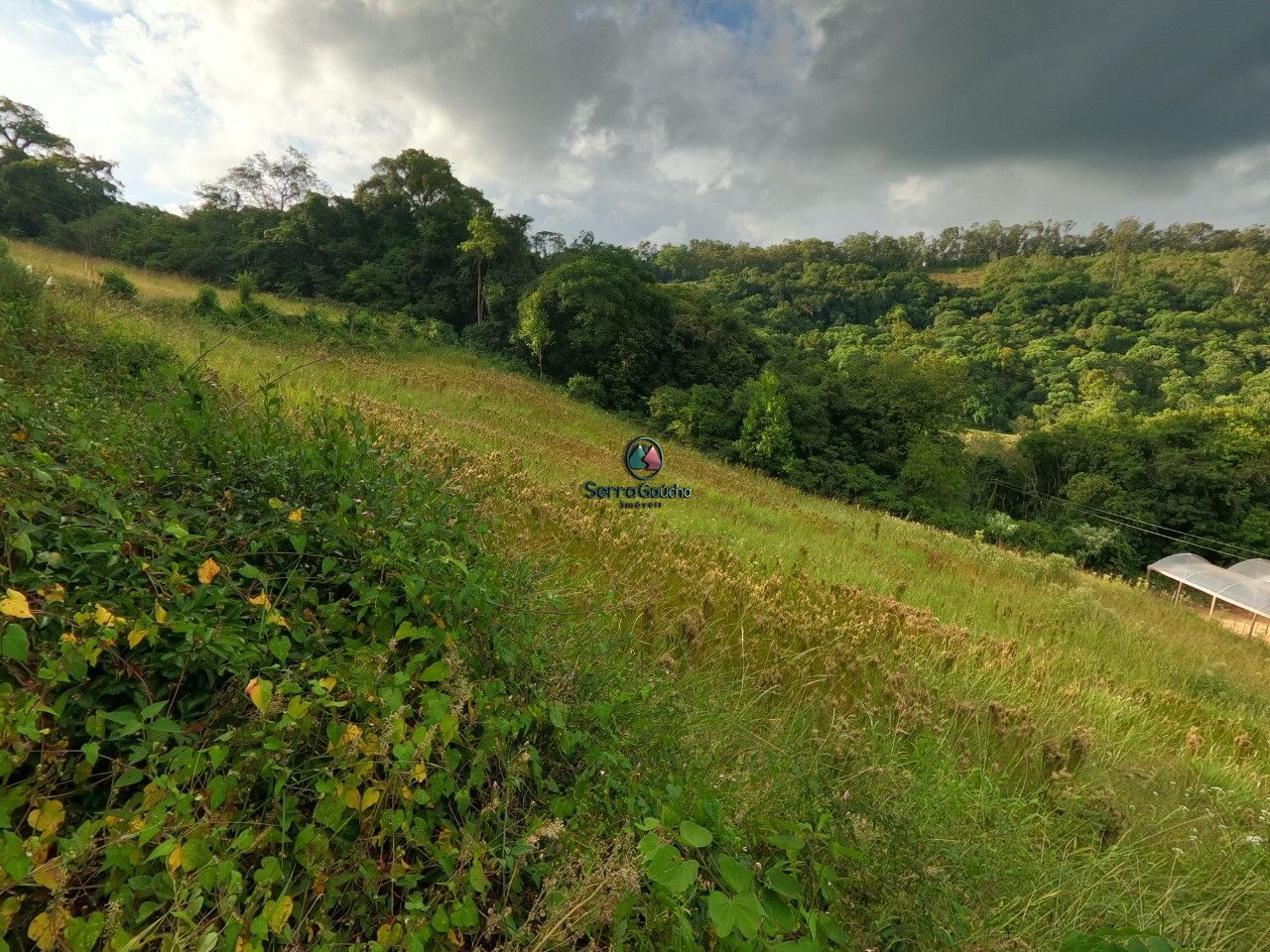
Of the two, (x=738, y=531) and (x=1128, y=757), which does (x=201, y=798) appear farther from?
(x=738, y=531)

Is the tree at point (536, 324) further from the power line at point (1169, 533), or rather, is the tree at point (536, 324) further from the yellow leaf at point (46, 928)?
the power line at point (1169, 533)

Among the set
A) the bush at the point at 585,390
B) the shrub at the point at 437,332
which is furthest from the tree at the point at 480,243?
the bush at the point at 585,390

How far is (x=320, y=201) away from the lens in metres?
24.4

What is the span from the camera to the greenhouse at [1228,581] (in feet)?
53.1

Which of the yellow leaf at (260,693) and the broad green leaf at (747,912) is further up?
the yellow leaf at (260,693)

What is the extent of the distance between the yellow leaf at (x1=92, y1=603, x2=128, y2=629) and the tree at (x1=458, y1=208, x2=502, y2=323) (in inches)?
964

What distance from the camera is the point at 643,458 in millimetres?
8578

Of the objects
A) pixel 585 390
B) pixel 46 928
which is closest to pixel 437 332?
pixel 585 390

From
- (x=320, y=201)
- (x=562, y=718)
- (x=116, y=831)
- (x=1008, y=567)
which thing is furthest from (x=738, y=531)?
(x=320, y=201)

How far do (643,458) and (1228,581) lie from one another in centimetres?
2354

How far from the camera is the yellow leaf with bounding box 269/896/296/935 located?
94cm

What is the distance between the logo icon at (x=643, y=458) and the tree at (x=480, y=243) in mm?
18212

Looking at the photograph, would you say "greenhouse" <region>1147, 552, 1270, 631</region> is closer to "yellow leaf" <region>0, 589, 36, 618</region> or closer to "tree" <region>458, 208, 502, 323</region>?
"yellow leaf" <region>0, 589, 36, 618</region>

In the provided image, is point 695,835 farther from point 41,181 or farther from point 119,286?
point 41,181
